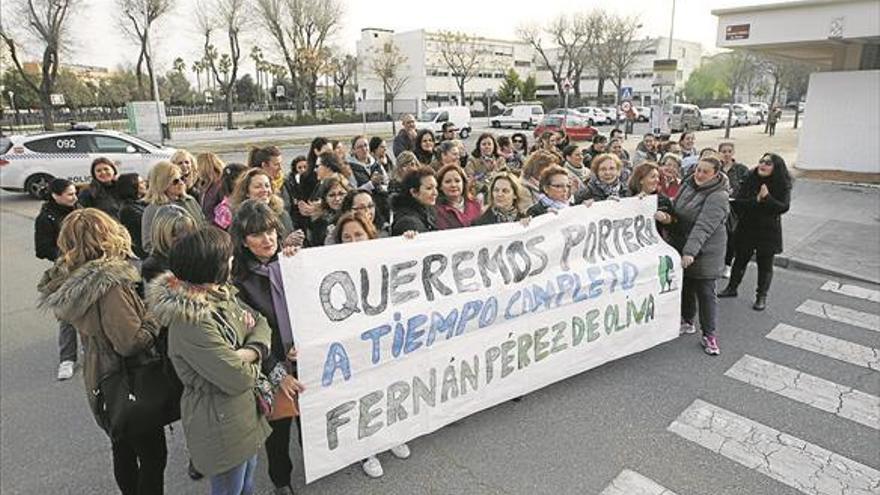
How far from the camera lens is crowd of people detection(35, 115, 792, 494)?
7.57 ft

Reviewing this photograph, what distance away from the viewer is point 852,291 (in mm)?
6488

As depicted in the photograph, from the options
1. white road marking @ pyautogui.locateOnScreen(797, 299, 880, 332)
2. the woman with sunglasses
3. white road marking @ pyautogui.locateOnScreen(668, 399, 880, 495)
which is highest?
the woman with sunglasses

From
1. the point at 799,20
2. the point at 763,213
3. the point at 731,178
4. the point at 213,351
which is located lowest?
the point at 763,213

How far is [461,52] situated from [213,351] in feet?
220

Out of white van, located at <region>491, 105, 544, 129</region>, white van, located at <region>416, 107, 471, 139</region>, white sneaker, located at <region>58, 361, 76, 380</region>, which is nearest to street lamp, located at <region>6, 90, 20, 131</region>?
white van, located at <region>416, 107, 471, 139</region>

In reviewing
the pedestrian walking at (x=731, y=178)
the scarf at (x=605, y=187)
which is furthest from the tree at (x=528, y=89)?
the scarf at (x=605, y=187)

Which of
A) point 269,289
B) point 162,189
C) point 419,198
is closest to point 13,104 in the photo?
point 162,189

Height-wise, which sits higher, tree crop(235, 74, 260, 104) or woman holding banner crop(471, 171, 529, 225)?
tree crop(235, 74, 260, 104)

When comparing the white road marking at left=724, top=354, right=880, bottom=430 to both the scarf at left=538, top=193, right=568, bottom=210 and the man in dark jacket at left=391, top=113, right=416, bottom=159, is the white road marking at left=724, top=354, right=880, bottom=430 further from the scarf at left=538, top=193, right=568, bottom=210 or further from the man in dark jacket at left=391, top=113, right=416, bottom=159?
the man in dark jacket at left=391, top=113, right=416, bottom=159

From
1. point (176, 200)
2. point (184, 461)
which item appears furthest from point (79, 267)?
point (176, 200)

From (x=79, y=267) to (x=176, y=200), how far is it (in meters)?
1.90

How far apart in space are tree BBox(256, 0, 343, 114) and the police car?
1155 inches

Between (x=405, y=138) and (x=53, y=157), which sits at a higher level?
(x=405, y=138)

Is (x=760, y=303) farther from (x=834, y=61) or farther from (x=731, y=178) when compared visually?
(x=834, y=61)
